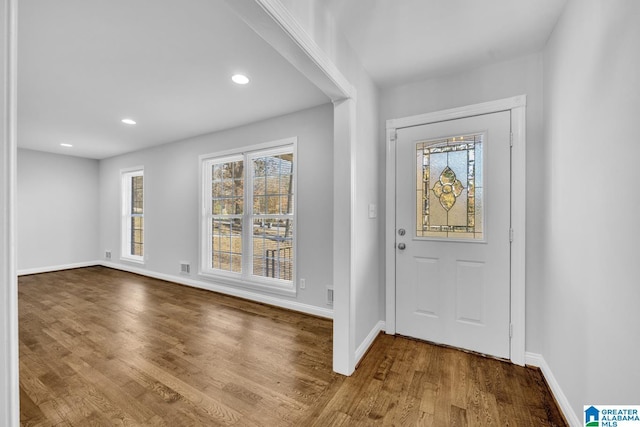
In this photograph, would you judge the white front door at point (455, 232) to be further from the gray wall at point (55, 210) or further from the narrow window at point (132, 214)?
the gray wall at point (55, 210)

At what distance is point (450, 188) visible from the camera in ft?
8.16

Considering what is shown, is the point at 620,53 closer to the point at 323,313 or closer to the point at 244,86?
the point at 244,86

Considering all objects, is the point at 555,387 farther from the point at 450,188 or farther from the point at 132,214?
the point at 132,214

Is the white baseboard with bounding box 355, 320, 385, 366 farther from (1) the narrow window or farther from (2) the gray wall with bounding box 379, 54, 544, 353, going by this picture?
(1) the narrow window

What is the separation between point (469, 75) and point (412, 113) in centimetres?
54

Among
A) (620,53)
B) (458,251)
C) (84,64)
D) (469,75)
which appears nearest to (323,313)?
A: (458,251)

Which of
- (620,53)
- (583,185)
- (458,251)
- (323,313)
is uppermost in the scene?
(620,53)

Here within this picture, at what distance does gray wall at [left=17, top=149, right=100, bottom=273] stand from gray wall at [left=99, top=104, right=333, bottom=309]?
0.26m

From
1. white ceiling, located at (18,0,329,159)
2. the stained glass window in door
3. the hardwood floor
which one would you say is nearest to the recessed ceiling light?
white ceiling, located at (18,0,329,159)

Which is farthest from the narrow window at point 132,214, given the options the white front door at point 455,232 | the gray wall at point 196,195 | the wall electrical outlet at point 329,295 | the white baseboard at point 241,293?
the white front door at point 455,232

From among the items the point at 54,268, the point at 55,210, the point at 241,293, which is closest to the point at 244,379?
the point at 241,293

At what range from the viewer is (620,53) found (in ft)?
3.88

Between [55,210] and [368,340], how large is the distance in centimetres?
682

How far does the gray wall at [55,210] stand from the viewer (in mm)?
5363
